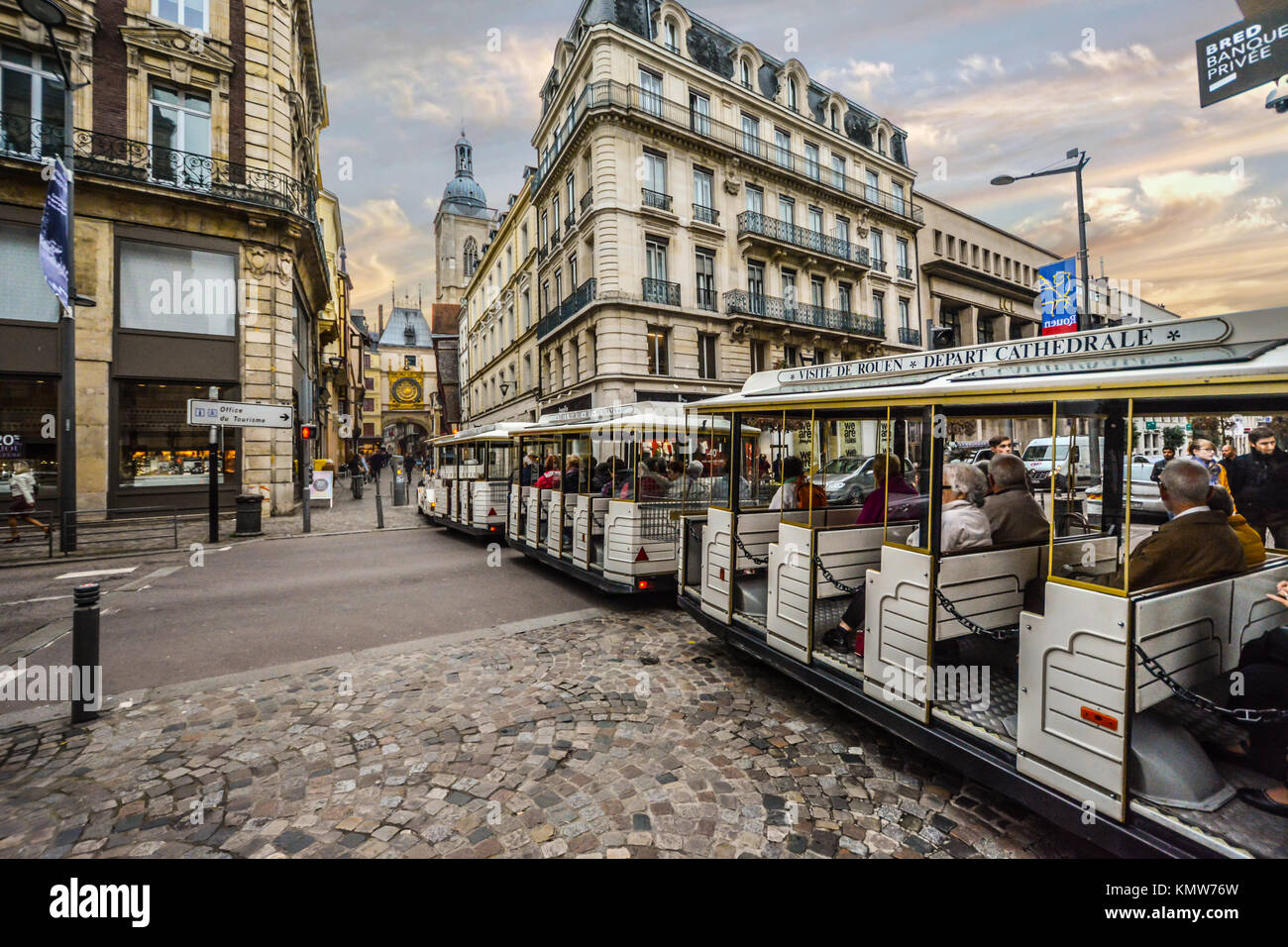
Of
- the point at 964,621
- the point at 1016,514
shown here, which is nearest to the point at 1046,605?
the point at 964,621

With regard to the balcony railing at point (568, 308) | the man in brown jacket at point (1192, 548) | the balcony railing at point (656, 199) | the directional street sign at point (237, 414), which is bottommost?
the man in brown jacket at point (1192, 548)

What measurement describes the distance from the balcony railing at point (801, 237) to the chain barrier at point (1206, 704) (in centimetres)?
2612

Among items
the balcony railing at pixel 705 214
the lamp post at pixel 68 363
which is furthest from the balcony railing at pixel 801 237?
the lamp post at pixel 68 363

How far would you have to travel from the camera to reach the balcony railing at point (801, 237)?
26.5 meters

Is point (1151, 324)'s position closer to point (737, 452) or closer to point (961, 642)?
point (961, 642)

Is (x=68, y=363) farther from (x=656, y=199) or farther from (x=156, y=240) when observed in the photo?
(x=656, y=199)

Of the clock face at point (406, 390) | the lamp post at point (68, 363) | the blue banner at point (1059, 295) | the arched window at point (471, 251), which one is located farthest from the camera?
the clock face at point (406, 390)

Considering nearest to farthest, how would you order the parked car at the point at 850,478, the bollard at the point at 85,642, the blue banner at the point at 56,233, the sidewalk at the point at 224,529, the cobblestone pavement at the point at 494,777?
the cobblestone pavement at the point at 494,777 → the bollard at the point at 85,642 → the blue banner at the point at 56,233 → the sidewalk at the point at 224,529 → the parked car at the point at 850,478

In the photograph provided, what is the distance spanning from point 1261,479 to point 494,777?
32.8 ft

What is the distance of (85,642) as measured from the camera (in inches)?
184

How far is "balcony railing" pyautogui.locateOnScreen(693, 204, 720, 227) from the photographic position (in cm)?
2523

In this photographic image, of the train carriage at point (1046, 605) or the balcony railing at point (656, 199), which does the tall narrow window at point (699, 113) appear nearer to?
the balcony railing at point (656, 199)
